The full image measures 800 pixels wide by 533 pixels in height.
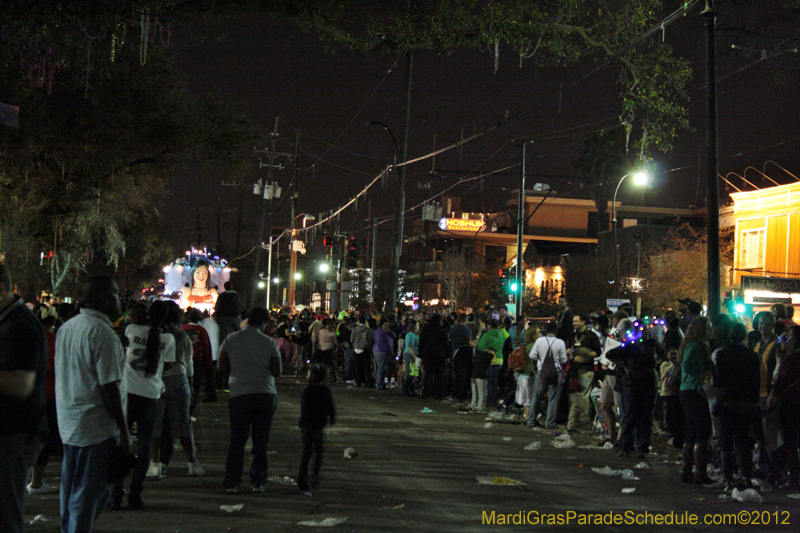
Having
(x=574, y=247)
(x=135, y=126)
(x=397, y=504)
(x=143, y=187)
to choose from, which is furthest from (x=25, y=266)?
(x=574, y=247)

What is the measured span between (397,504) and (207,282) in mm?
20407

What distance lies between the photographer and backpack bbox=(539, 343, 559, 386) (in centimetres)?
1425

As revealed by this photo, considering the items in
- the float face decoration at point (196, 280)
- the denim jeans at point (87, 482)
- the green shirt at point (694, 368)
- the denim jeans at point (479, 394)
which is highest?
the float face decoration at point (196, 280)

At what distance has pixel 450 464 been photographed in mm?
10312

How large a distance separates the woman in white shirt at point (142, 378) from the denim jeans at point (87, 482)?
2.35 m

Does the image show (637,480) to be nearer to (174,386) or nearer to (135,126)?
(174,386)

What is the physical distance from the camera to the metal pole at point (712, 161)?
12903 mm

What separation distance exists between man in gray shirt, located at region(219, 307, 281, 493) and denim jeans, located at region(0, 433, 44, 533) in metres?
3.85

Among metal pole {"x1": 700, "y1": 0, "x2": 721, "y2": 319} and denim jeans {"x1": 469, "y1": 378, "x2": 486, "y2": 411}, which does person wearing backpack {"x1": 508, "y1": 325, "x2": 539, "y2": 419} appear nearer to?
denim jeans {"x1": 469, "y1": 378, "x2": 486, "y2": 411}

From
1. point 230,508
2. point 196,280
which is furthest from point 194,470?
point 196,280

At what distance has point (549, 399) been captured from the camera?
48.1 ft

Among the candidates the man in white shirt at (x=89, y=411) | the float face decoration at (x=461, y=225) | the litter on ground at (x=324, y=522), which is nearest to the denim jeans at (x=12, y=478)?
the man in white shirt at (x=89, y=411)

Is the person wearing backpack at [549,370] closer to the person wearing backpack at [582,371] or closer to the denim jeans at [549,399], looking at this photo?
the denim jeans at [549,399]

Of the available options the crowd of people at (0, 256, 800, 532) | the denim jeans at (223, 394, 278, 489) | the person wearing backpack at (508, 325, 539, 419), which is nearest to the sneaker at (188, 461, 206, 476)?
the crowd of people at (0, 256, 800, 532)
